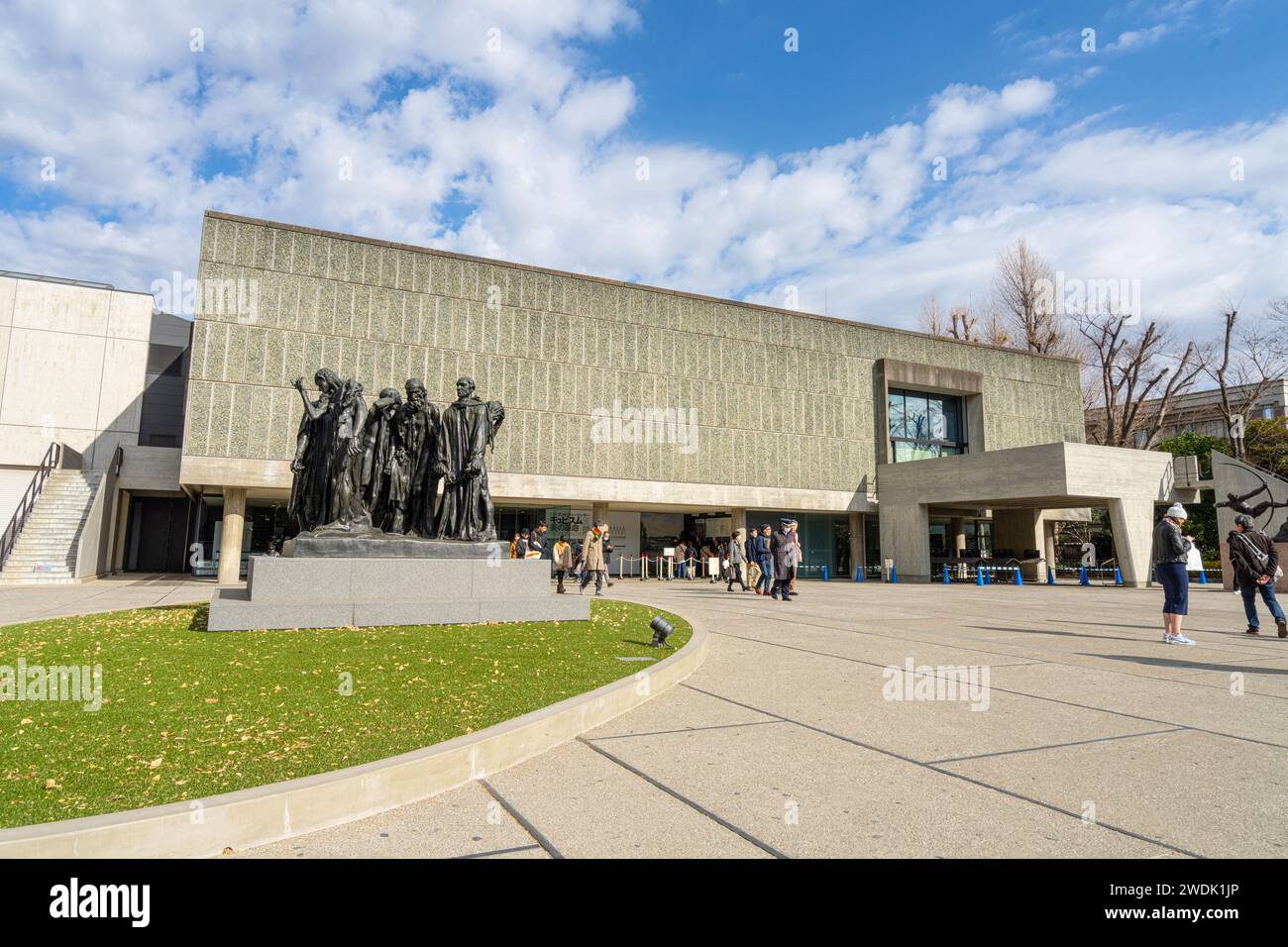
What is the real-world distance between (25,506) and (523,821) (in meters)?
29.9

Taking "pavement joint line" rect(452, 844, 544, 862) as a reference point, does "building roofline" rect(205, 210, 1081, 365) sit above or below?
above

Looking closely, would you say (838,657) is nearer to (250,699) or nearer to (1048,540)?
(250,699)

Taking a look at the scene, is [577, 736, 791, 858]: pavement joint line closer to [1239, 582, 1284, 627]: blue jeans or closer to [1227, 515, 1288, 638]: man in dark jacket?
[1227, 515, 1288, 638]: man in dark jacket

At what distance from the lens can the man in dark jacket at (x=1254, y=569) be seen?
38.4ft

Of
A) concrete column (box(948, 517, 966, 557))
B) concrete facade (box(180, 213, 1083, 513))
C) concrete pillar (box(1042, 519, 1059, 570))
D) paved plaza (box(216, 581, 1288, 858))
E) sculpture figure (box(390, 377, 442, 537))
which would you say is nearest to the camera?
paved plaza (box(216, 581, 1288, 858))

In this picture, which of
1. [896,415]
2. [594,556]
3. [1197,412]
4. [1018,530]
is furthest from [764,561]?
[1197,412]

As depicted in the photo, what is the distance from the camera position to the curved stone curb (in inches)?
125

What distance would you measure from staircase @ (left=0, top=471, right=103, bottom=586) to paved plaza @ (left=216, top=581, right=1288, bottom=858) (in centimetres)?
2304

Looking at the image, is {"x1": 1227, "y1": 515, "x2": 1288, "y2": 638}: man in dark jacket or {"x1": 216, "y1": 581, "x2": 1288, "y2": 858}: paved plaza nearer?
{"x1": 216, "y1": 581, "x2": 1288, "y2": 858}: paved plaza

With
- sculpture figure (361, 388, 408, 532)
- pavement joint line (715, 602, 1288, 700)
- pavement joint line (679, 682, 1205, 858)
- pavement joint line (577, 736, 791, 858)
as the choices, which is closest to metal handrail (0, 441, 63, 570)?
sculpture figure (361, 388, 408, 532)

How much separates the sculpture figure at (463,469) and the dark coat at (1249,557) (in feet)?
38.3
